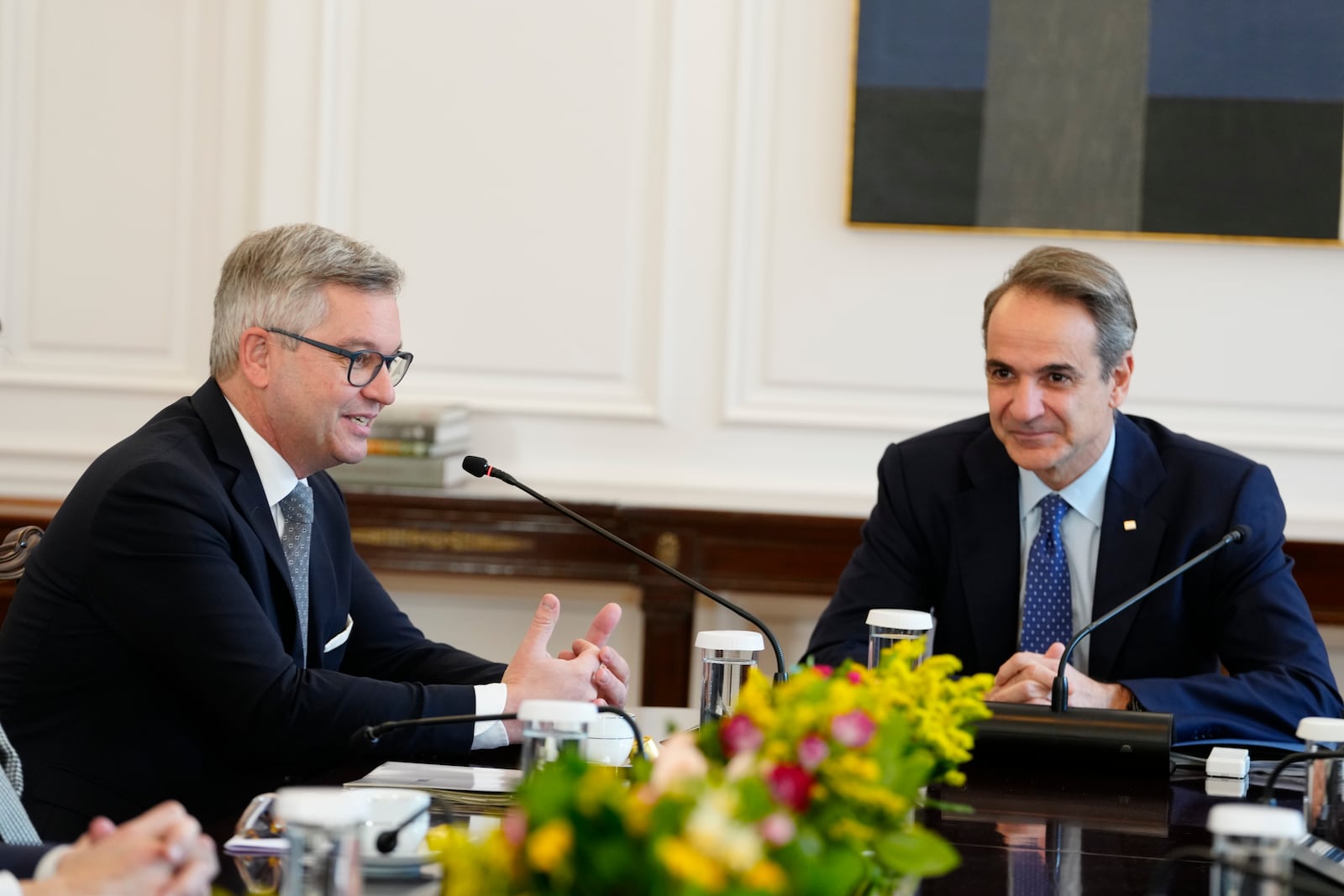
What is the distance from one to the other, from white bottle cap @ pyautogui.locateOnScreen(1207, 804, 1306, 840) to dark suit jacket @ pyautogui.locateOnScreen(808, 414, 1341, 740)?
123 cm

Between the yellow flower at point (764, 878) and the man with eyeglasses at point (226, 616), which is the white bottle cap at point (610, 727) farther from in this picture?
the yellow flower at point (764, 878)

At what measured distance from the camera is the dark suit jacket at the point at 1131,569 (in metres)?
2.47

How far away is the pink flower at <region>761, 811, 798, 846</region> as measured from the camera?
847mm

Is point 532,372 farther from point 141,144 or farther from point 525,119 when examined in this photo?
point 141,144

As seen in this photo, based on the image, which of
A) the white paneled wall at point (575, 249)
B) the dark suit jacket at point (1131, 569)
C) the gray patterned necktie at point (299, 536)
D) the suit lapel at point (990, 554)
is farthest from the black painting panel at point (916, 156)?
the gray patterned necktie at point (299, 536)

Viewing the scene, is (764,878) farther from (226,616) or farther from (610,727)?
(226,616)

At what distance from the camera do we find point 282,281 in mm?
2279

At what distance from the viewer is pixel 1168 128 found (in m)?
3.72

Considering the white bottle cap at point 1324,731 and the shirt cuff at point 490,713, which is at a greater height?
the white bottle cap at point 1324,731

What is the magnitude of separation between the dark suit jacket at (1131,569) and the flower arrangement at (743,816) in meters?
1.42

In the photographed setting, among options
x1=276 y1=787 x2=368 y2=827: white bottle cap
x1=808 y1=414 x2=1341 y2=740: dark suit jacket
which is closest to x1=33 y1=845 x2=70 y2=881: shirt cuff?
x1=276 y1=787 x2=368 y2=827: white bottle cap

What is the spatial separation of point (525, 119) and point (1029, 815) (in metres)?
2.57

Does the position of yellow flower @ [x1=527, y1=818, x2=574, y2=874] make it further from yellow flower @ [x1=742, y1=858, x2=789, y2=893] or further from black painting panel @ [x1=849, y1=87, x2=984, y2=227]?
black painting panel @ [x1=849, y1=87, x2=984, y2=227]

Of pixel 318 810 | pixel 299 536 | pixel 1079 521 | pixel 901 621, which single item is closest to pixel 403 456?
pixel 299 536
